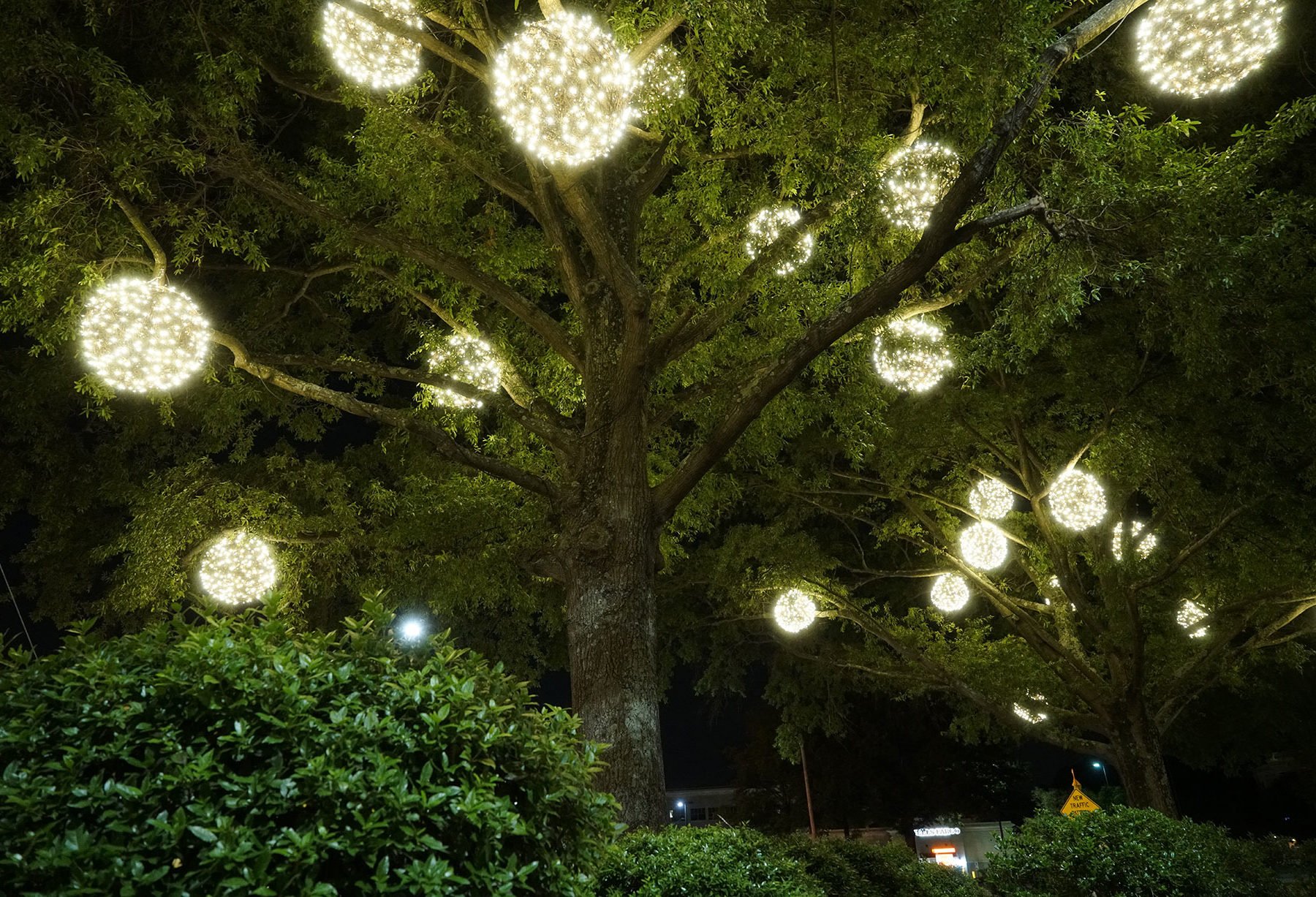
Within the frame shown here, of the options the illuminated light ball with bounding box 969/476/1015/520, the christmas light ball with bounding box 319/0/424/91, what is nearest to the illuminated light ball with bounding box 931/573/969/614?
the illuminated light ball with bounding box 969/476/1015/520

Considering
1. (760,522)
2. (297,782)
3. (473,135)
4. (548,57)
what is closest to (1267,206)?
(548,57)

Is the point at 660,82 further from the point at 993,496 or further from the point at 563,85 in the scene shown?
the point at 993,496

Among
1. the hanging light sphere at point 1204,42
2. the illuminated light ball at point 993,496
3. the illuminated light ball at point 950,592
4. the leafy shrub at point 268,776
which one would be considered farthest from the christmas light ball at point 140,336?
the illuminated light ball at point 950,592

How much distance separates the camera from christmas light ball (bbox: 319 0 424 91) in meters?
6.96

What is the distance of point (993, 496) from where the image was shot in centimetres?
1274

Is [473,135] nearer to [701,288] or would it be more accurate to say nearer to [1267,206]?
[701,288]

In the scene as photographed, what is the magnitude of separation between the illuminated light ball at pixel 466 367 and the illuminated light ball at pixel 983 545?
7.37 meters

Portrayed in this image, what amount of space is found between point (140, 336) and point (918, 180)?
276 inches

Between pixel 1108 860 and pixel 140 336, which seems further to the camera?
pixel 1108 860

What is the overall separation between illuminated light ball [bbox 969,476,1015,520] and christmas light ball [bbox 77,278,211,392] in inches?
413

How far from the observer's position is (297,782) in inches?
102

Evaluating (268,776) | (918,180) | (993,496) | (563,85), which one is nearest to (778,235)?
(918,180)

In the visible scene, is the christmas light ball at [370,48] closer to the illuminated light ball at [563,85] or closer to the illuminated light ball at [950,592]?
the illuminated light ball at [563,85]

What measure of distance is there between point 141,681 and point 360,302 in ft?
30.3
